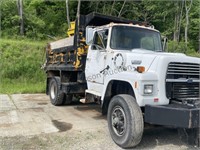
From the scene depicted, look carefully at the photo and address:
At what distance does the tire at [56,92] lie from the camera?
9102mm

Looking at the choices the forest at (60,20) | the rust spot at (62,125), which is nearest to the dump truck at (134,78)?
the rust spot at (62,125)

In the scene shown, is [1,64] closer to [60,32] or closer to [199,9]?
[60,32]

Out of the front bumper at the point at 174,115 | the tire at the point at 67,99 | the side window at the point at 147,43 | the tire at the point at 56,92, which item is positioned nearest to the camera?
the front bumper at the point at 174,115

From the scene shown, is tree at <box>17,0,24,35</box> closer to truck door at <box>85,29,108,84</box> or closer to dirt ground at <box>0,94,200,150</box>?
dirt ground at <box>0,94,200,150</box>

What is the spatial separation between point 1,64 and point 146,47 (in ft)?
38.3

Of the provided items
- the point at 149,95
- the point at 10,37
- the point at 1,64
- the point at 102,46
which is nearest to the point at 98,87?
the point at 102,46

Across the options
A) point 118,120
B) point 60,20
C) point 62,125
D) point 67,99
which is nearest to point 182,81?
point 118,120

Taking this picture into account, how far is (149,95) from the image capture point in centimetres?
491

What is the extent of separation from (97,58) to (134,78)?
1.99 meters

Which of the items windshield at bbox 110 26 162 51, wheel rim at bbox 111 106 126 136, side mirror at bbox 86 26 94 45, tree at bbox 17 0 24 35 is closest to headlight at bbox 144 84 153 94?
wheel rim at bbox 111 106 126 136

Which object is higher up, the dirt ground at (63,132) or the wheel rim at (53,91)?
the wheel rim at (53,91)

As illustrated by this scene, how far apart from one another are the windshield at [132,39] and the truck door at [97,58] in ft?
0.88

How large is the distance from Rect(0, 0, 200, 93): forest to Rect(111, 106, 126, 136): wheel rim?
465 inches

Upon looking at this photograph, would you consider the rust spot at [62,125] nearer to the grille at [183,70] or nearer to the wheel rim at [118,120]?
the wheel rim at [118,120]
